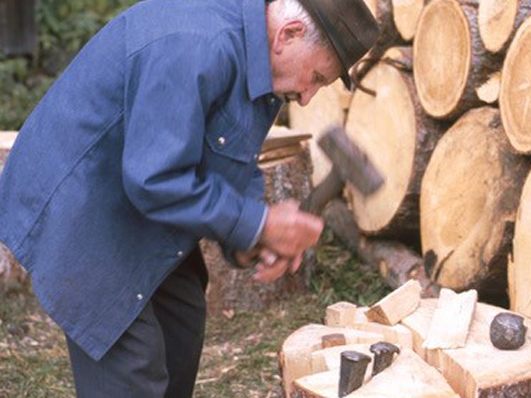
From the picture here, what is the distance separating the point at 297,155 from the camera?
16.9 ft

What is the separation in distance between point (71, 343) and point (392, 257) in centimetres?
260

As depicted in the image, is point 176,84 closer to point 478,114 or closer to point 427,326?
point 427,326

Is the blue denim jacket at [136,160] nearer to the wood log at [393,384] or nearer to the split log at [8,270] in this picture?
the wood log at [393,384]

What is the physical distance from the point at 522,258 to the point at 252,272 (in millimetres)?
1421

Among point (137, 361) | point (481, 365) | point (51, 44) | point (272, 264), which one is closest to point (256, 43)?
point (272, 264)

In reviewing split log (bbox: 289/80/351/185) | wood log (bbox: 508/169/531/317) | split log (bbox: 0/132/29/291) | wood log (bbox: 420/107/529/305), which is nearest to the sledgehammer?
wood log (bbox: 508/169/531/317)

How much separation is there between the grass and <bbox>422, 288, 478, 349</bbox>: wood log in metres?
1.08

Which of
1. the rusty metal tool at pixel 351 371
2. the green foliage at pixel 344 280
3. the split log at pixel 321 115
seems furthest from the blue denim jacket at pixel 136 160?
the split log at pixel 321 115

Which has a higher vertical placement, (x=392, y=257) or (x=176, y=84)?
(x=176, y=84)

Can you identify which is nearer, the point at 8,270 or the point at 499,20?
the point at 499,20

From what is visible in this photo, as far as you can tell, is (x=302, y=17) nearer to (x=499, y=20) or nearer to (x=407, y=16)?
(x=499, y=20)

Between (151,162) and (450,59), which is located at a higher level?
(151,162)

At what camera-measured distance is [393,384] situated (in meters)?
3.00

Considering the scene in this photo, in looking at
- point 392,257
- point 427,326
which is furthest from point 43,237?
point 392,257
